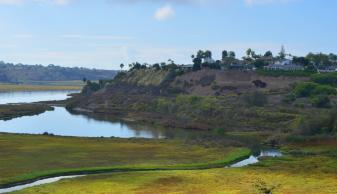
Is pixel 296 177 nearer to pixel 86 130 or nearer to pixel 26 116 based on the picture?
pixel 86 130

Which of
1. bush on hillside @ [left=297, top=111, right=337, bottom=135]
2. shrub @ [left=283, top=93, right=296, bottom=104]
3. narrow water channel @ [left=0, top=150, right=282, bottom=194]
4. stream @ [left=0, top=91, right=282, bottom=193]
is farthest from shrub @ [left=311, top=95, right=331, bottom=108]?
narrow water channel @ [left=0, top=150, right=282, bottom=194]

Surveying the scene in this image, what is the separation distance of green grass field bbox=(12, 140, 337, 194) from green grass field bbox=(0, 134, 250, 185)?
212 inches

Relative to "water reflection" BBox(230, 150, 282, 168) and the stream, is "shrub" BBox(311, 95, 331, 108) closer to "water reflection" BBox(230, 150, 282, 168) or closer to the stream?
the stream

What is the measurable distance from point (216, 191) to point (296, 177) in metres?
15.4

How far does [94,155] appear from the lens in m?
86.2

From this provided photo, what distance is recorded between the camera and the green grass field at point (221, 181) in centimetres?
6041

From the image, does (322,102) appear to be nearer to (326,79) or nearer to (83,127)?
(326,79)

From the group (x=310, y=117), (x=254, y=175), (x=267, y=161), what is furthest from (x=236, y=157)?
(x=310, y=117)

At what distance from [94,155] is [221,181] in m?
28.1

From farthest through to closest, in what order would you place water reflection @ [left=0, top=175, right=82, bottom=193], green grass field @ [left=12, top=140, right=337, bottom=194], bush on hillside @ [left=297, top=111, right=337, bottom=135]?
bush on hillside @ [left=297, top=111, right=337, bottom=135], water reflection @ [left=0, top=175, right=82, bottom=193], green grass field @ [left=12, top=140, right=337, bottom=194]

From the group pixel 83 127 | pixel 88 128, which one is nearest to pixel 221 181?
pixel 88 128

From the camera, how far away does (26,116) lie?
172 metres

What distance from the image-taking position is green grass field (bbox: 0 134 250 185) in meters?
73.1

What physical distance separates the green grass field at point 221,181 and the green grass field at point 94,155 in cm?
540
